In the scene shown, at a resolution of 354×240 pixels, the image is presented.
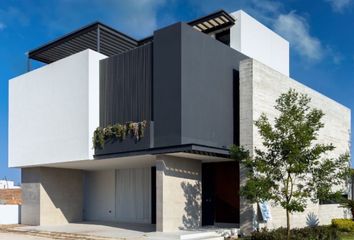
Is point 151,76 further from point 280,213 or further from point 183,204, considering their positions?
point 280,213

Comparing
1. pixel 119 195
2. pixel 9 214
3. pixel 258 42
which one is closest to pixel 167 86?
pixel 258 42

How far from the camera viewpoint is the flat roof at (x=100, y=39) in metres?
22.2

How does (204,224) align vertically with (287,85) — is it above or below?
below

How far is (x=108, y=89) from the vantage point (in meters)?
19.9

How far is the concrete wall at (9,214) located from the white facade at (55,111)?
2.98 m

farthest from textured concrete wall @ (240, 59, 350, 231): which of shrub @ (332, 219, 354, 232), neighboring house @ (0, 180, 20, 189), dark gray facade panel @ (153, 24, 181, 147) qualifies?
neighboring house @ (0, 180, 20, 189)

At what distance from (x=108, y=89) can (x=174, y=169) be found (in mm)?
→ 4883

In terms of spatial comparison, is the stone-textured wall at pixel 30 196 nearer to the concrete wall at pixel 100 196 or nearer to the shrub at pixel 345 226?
the concrete wall at pixel 100 196

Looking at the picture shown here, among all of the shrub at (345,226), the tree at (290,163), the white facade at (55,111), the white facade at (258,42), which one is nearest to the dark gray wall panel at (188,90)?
the tree at (290,163)

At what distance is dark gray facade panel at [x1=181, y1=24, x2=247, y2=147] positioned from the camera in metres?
17.0

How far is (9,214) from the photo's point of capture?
25.7 m

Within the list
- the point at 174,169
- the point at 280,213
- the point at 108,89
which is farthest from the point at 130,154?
the point at 280,213

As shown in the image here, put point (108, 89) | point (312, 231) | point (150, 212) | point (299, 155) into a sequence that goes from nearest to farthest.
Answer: point (299, 155) < point (312, 231) < point (108, 89) < point (150, 212)

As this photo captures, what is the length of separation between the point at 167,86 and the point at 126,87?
262 centimetres
